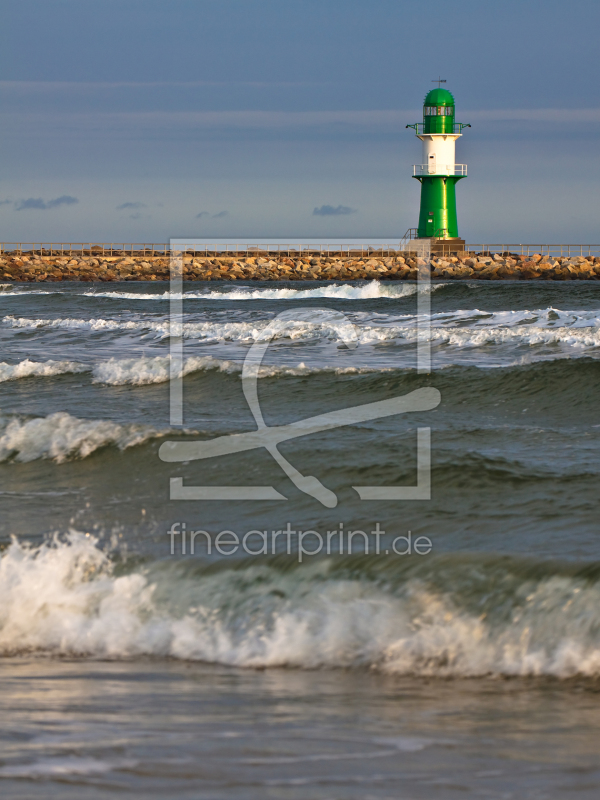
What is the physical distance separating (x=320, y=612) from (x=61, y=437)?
15.1 feet

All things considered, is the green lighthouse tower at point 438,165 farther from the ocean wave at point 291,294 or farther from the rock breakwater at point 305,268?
the ocean wave at point 291,294

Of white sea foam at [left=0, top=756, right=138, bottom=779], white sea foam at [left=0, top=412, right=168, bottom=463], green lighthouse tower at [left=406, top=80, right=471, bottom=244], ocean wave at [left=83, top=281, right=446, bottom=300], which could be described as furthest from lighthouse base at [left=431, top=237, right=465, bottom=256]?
white sea foam at [left=0, top=756, right=138, bottom=779]

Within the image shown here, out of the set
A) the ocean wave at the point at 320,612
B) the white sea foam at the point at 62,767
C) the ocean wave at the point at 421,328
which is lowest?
the white sea foam at the point at 62,767

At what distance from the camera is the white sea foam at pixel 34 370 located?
505 inches

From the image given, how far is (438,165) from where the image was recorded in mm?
46781

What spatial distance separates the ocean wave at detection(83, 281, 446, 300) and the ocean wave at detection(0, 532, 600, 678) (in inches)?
1116

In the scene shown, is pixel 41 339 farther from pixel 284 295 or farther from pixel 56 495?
pixel 284 295

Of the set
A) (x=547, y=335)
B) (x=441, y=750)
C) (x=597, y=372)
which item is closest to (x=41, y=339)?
(x=547, y=335)

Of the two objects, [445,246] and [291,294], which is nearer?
[291,294]

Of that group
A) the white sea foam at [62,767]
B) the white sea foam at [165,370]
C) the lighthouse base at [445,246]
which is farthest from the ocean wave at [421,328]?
the lighthouse base at [445,246]

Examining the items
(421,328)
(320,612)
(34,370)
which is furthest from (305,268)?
(320,612)

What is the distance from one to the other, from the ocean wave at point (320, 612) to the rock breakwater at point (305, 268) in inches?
1627

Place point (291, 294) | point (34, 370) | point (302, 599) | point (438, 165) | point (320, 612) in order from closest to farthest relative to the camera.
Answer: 1. point (320, 612)
2. point (302, 599)
3. point (34, 370)
4. point (291, 294)
5. point (438, 165)

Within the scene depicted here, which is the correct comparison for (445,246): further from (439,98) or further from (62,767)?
(62,767)
